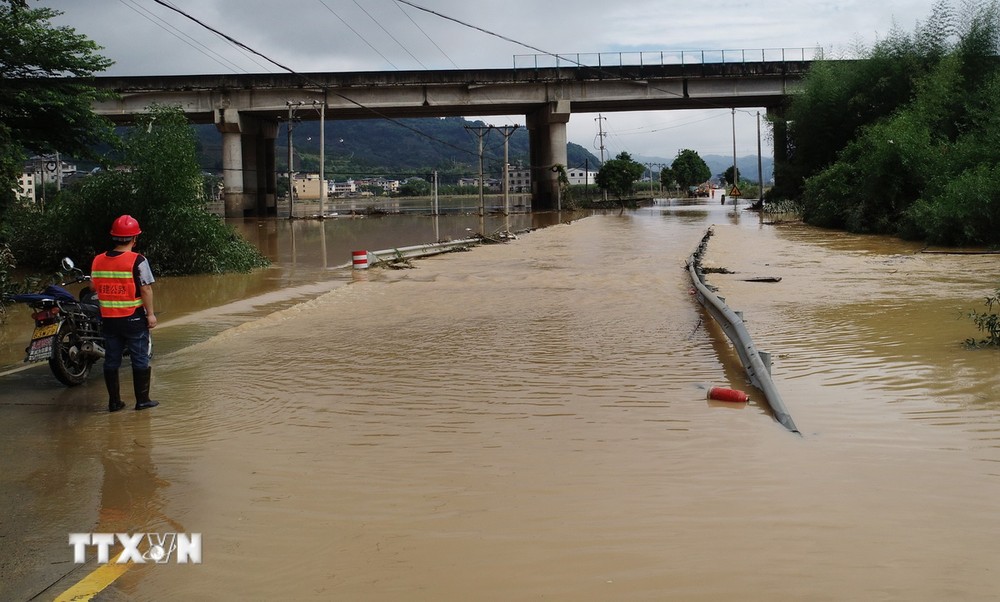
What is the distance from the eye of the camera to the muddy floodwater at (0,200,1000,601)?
4.17m

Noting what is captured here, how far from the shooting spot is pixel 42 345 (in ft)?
28.8

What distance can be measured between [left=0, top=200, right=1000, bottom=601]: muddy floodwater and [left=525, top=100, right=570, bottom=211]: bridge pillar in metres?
54.4

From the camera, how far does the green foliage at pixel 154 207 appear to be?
828 inches

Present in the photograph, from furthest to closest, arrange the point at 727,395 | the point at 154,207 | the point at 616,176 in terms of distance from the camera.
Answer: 1. the point at 616,176
2. the point at 154,207
3. the point at 727,395

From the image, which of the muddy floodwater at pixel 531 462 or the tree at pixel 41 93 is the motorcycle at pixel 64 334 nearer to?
the muddy floodwater at pixel 531 462

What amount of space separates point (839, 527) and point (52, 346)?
7.47 metres

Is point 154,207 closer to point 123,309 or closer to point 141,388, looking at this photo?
point 123,309

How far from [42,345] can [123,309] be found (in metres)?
1.38

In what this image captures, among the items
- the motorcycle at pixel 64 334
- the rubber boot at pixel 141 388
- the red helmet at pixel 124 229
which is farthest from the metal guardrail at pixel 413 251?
the rubber boot at pixel 141 388

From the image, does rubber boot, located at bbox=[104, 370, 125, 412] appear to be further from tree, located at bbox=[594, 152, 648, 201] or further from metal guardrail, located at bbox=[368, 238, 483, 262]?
tree, located at bbox=[594, 152, 648, 201]

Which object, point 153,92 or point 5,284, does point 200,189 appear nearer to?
point 5,284

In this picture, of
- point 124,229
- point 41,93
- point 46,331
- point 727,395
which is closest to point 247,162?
point 41,93

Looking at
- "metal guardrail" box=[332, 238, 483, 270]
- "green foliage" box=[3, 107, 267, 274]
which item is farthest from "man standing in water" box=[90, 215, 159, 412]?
"metal guardrail" box=[332, 238, 483, 270]

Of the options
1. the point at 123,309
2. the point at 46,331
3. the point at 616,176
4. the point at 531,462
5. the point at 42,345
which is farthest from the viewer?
the point at 616,176
